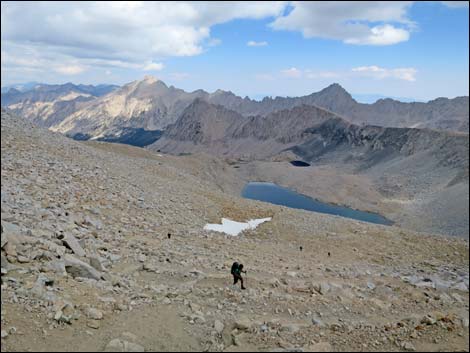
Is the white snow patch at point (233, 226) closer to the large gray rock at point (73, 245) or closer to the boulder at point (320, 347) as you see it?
the large gray rock at point (73, 245)

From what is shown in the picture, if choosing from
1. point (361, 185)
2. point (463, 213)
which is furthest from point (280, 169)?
point (463, 213)

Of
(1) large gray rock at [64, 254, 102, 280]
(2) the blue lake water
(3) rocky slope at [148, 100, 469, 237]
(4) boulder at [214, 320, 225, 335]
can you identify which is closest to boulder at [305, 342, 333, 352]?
(4) boulder at [214, 320, 225, 335]

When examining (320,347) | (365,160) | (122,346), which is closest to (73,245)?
(122,346)

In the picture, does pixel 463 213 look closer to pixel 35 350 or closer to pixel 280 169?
pixel 35 350

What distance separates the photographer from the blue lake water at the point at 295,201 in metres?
68.6

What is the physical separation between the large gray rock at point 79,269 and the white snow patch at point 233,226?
11800 mm

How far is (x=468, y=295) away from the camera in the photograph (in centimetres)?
928

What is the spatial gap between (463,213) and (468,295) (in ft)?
128

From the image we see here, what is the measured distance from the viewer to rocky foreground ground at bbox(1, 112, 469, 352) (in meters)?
9.12

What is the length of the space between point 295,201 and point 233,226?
56919 millimetres

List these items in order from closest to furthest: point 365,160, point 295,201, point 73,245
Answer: point 73,245, point 295,201, point 365,160

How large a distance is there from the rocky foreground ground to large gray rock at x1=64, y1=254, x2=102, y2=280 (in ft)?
0.13

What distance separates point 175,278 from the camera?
46.1 ft

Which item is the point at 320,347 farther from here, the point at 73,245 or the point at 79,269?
the point at 73,245
